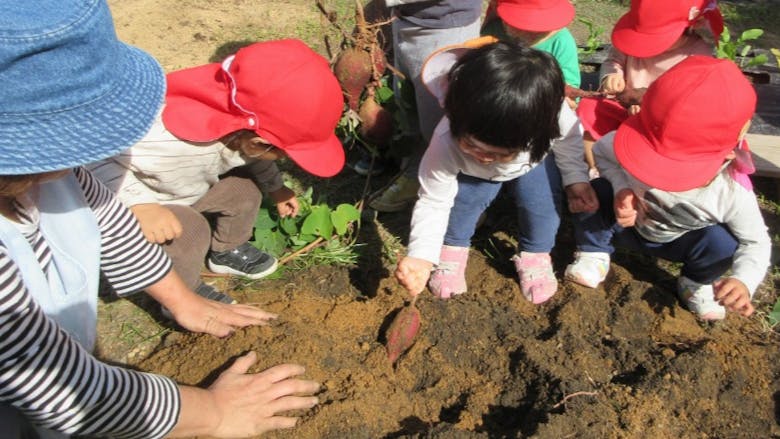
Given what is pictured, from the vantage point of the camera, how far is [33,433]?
159 cm

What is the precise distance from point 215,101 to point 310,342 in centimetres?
81

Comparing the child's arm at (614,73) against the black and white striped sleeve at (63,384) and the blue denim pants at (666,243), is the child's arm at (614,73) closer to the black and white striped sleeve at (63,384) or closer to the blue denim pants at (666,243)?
the blue denim pants at (666,243)

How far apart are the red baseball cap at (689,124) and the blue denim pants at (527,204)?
0.40 metres

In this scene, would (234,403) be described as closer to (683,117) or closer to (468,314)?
(468,314)

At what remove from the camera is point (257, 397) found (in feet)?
5.54

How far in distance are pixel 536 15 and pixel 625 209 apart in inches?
37.5

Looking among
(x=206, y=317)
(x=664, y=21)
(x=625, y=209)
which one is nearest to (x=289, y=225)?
(x=206, y=317)

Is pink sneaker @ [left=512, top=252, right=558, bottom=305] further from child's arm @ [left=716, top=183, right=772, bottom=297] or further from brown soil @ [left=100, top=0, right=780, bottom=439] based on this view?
child's arm @ [left=716, top=183, right=772, bottom=297]

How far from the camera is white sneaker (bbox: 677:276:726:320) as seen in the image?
224cm

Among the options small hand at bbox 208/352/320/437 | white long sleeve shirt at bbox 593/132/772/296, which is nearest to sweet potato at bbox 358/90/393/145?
white long sleeve shirt at bbox 593/132/772/296

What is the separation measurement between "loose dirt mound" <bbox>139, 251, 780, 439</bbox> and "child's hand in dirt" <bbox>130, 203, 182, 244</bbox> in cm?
36

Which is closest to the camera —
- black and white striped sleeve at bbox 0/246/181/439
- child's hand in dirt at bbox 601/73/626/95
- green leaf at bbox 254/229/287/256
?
black and white striped sleeve at bbox 0/246/181/439

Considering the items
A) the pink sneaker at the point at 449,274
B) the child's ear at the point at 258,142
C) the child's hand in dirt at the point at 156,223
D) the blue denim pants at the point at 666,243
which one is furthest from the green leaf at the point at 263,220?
the blue denim pants at the point at 666,243

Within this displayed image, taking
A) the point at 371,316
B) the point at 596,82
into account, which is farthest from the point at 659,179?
the point at 596,82
